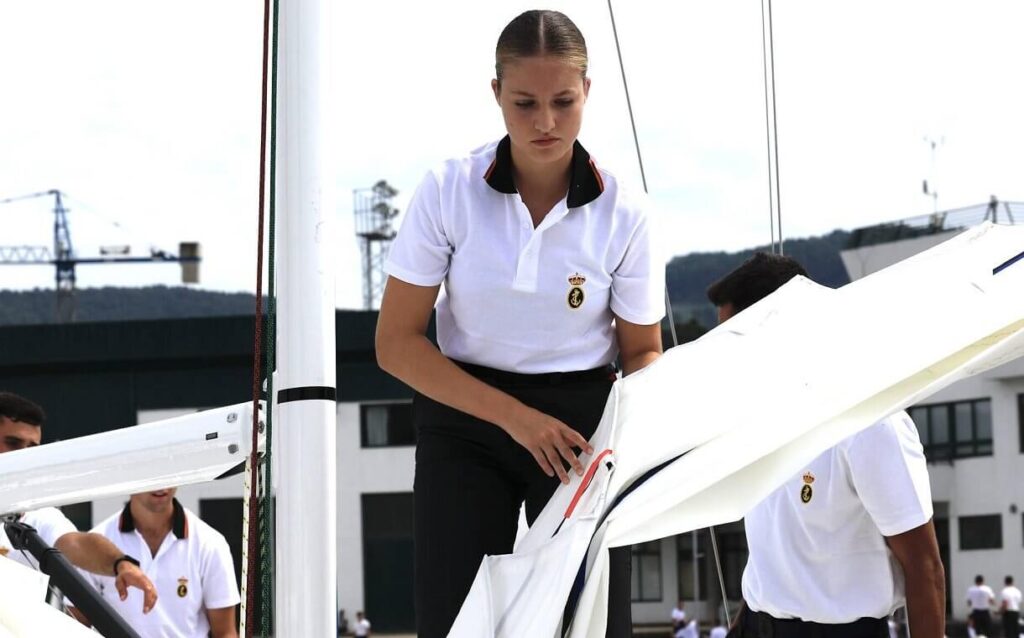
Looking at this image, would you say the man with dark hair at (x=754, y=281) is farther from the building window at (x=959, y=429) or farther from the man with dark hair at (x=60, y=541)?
the building window at (x=959, y=429)

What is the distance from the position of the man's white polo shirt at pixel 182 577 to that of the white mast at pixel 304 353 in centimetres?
317

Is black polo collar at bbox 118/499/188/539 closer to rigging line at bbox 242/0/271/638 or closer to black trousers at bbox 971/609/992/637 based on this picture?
rigging line at bbox 242/0/271/638

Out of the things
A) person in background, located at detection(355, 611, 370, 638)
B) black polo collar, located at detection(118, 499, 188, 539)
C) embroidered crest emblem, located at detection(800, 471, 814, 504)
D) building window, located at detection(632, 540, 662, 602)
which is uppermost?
embroidered crest emblem, located at detection(800, 471, 814, 504)

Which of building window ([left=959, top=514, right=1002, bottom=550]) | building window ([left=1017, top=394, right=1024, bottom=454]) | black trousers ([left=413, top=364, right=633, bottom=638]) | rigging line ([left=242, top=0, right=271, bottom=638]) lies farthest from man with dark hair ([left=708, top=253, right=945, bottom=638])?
building window ([left=959, top=514, right=1002, bottom=550])

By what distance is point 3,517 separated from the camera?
3096 mm

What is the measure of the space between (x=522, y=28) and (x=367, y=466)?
34.1 metres

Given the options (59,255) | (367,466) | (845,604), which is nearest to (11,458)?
(845,604)

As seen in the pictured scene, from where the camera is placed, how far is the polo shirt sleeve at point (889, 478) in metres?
3.69

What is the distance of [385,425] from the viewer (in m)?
36.8

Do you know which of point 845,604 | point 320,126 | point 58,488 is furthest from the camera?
point 845,604

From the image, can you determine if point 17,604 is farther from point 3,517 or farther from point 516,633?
point 516,633

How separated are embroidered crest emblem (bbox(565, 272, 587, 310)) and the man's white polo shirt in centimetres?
324

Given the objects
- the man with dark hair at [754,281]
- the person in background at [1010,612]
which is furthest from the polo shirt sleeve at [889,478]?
the person in background at [1010,612]

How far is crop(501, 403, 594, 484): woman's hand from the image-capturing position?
96.4 inches
